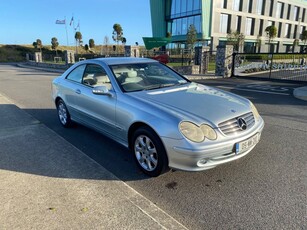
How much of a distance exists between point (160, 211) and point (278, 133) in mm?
3545

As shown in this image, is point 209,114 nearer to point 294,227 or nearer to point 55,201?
point 294,227

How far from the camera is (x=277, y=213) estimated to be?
110 inches

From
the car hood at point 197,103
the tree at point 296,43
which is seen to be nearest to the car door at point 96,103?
the car hood at point 197,103

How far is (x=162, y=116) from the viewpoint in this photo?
3297 millimetres

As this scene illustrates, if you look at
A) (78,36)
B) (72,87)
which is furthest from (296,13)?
(72,87)

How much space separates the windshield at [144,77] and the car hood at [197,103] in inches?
9.5

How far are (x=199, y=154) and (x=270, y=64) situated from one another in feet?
49.6

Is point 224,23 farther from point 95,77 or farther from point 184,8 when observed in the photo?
point 95,77

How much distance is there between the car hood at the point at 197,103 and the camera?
3.31 metres

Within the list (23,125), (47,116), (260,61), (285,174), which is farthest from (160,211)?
(260,61)

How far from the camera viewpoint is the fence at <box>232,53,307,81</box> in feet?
54.7

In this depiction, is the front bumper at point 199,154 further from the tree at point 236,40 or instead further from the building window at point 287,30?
the building window at point 287,30

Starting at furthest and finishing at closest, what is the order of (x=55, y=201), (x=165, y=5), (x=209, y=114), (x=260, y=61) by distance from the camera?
1. (x=165, y=5)
2. (x=260, y=61)
3. (x=209, y=114)
4. (x=55, y=201)

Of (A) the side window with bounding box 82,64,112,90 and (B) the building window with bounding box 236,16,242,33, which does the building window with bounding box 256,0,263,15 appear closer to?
(B) the building window with bounding box 236,16,242,33
